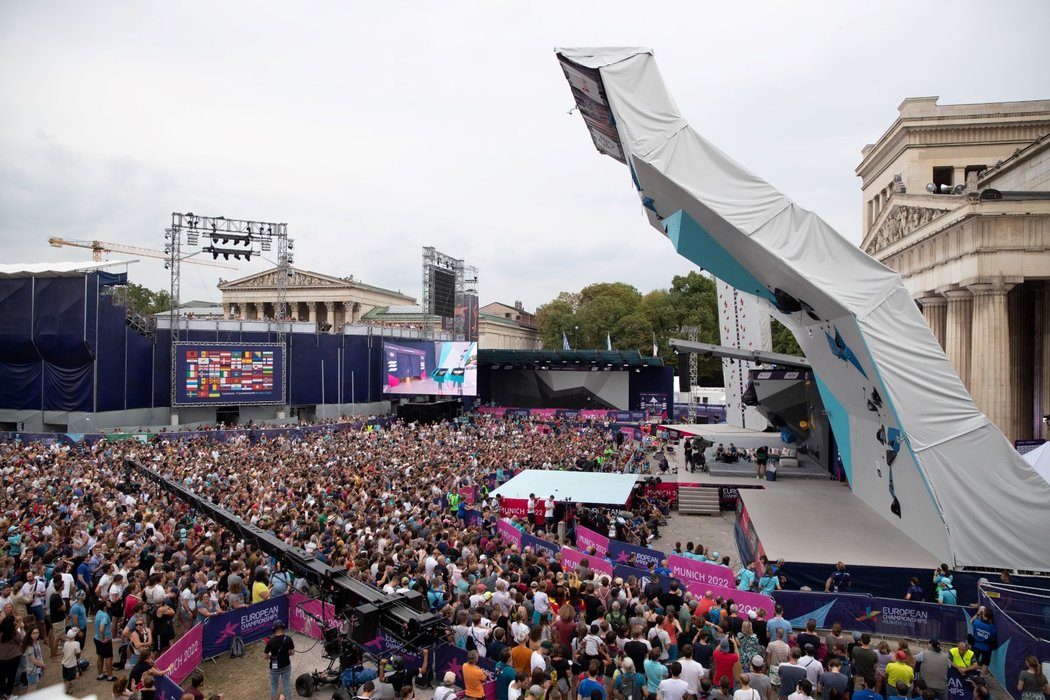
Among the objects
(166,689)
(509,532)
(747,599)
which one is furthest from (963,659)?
(166,689)

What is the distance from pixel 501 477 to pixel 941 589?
43.2 feet

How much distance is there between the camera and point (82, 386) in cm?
3092

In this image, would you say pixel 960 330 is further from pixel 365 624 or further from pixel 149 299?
pixel 149 299

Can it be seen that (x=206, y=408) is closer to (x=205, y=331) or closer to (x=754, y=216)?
(x=205, y=331)

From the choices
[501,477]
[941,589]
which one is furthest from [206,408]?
[941,589]

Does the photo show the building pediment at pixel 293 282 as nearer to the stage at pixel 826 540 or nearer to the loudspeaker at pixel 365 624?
the stage at pixel 826 540

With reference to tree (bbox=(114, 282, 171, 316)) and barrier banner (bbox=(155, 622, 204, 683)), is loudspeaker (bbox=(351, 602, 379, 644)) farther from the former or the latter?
tree (bbox=(114, 282, 171, 316))

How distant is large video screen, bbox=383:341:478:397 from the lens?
41750 mm

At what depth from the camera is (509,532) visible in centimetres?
1409

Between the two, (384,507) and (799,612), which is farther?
(384,507)

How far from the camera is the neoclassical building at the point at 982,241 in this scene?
725 inches

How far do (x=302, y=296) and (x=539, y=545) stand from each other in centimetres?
6843

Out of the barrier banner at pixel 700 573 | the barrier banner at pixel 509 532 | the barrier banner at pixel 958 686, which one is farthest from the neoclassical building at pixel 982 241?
the barrier banner at pixel 509 532

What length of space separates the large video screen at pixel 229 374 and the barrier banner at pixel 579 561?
2744 centimetres
